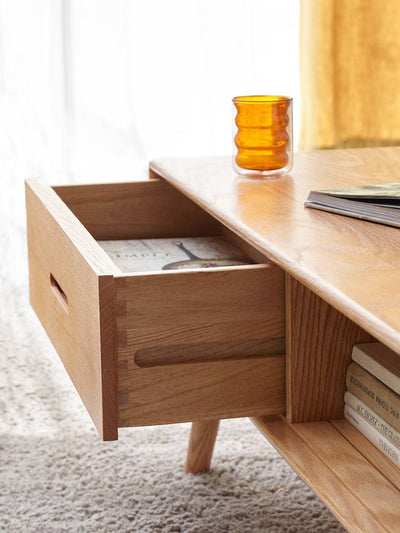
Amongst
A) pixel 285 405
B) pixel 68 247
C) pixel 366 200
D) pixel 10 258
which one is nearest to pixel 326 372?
pixel 285 405

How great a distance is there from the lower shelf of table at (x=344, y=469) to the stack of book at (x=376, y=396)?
0.5 inches

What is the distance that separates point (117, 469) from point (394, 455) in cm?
64

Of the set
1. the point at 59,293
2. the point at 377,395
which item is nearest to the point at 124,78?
the point at 59,293

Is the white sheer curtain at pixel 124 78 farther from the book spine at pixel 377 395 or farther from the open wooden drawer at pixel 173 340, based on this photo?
the book spine at pixel 377 395

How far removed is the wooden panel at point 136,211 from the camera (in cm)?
127

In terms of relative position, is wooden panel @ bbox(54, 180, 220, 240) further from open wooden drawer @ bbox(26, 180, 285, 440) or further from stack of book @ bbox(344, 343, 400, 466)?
stack of book @ bbox(344, 343, 400, 466)

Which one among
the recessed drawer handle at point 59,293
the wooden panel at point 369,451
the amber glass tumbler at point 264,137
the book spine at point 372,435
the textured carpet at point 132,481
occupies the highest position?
the amber glass tumbler at point 264,137

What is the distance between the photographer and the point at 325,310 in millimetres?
912

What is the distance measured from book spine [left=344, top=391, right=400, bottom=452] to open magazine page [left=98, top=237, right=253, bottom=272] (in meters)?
0.25

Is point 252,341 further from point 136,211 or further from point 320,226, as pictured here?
point 136,211

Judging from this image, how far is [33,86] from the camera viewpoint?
231 cm

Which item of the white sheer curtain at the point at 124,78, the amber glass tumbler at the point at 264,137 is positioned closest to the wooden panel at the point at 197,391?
the amber glass tumbler at the point at 264,137

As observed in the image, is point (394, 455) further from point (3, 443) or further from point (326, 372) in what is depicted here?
point (3, 443)

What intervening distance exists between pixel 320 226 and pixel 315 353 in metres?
0.13
